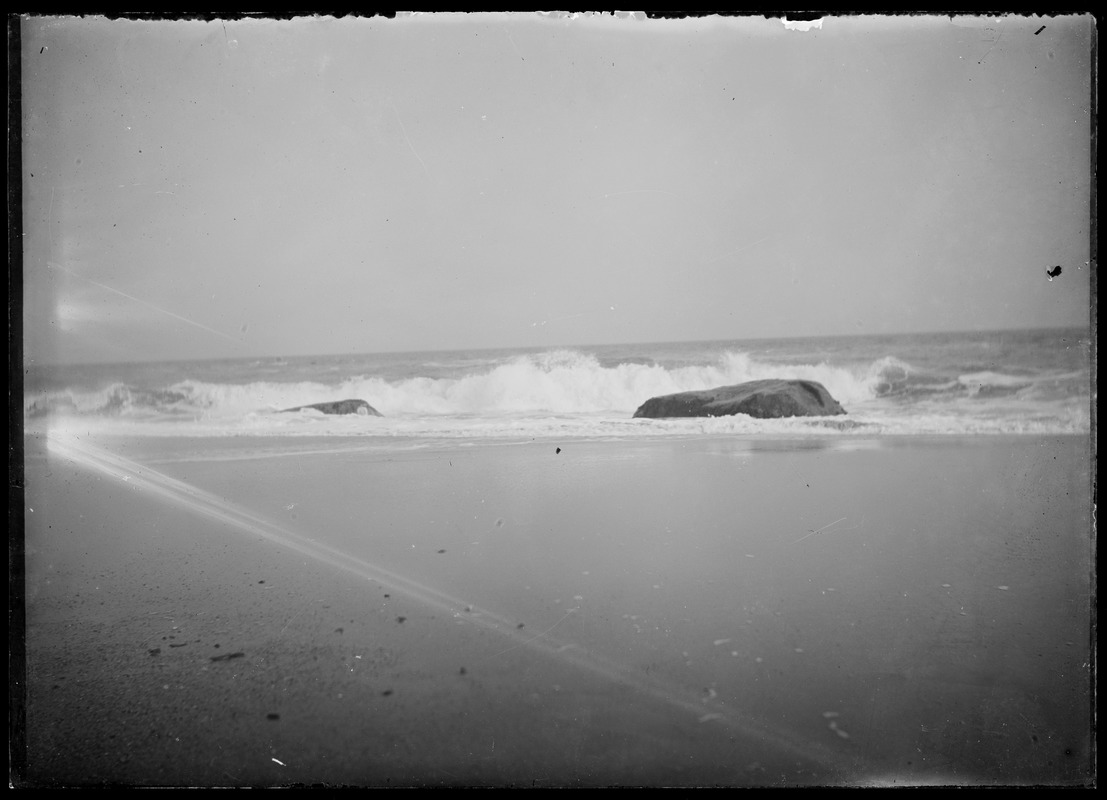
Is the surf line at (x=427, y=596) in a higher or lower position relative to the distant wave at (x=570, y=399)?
lower

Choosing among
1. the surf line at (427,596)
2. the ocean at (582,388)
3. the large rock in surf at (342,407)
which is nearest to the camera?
the surf line at (427,596)

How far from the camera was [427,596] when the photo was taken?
5.11 ft

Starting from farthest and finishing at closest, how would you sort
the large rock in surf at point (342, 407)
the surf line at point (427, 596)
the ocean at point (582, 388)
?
1. the large rock in surf at point (342, 407)
2. the ocean at point (582, 388)
3. the surf line at point (427, 596)

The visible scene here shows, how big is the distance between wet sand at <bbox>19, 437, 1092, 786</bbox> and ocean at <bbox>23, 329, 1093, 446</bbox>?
7cm

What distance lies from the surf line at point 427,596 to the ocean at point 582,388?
11cm

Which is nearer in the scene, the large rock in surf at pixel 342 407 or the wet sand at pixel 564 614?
the wet sand at pixel 564 614

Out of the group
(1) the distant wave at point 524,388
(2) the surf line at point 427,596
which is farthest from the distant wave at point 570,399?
(2) the surf line at point 427,596

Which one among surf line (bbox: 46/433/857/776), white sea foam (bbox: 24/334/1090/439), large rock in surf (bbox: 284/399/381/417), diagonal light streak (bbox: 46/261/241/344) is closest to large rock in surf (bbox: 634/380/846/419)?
white sea foam (bbox: 24/334/1090/439)

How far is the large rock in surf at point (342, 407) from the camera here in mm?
→ 1729

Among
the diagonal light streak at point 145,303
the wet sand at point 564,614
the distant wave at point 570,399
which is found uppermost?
the diagonal light streak at point 145,303

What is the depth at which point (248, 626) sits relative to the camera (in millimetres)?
1540

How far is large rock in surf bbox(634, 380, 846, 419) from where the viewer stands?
1.69m

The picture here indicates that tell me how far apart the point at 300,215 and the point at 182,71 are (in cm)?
53

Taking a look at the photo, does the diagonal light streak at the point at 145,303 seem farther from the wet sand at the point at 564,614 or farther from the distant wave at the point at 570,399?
the wet sand at the point at 564,614
